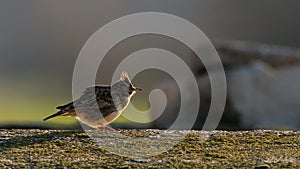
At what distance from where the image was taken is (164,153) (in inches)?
240

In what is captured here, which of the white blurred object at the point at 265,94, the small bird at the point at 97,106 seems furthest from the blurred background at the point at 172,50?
the small bird at the point at 97,106

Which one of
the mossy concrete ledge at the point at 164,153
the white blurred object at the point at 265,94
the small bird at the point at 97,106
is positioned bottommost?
the mossy concrete ledge at the point at 164,153

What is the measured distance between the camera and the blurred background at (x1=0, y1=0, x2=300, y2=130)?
1356 cm

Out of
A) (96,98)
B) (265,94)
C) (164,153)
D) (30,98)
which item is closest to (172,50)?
(30,98)

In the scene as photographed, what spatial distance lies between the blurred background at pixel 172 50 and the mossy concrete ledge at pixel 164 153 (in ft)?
18.4

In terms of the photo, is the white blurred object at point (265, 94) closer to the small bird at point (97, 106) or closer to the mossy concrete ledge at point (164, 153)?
the small bird at point (97, 106)

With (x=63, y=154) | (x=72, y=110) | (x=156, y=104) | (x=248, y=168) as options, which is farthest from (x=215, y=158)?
(x=156, y=104)

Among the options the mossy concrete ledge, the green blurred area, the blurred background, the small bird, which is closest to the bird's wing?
the small bird

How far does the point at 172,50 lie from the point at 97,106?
1614 centimetres

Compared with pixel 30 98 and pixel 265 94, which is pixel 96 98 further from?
pixel 30 98

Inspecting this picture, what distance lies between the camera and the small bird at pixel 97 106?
7.81m

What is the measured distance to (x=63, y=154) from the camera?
6020 mm

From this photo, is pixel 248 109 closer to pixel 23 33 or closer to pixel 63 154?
pixel 63 154

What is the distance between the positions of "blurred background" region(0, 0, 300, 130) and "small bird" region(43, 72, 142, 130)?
424cm
